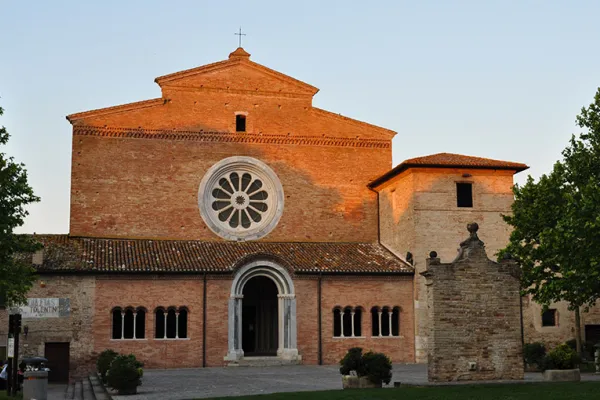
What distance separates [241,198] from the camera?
39438mm

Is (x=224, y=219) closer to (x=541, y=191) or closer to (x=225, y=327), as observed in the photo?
(x=225, y=327)

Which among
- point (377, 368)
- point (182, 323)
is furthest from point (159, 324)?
point (377, 368)

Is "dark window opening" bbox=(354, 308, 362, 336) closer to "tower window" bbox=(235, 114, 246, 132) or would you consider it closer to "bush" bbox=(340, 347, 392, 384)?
"tower window" bbox=(235, 114, 246, 132)

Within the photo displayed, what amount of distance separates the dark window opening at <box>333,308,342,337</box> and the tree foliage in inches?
380

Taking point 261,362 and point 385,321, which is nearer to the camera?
point 261,362

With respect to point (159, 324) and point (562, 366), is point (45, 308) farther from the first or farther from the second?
point (562, 366)

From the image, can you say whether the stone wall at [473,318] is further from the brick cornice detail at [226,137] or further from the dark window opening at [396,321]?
the brick cornice detail at [226,137]

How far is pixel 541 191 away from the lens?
92.8ft

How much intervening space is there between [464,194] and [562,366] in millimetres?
15384

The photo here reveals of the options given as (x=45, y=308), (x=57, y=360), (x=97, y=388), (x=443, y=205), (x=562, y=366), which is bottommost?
(x=97, y=388)

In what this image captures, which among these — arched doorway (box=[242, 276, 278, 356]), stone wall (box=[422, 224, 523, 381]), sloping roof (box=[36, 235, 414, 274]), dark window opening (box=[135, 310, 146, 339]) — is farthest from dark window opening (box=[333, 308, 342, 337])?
stone wall (box=[422, 224, 523, 381])

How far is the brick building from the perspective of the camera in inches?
1316

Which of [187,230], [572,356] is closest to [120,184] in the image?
[187,230]

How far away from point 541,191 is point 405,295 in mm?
10175
